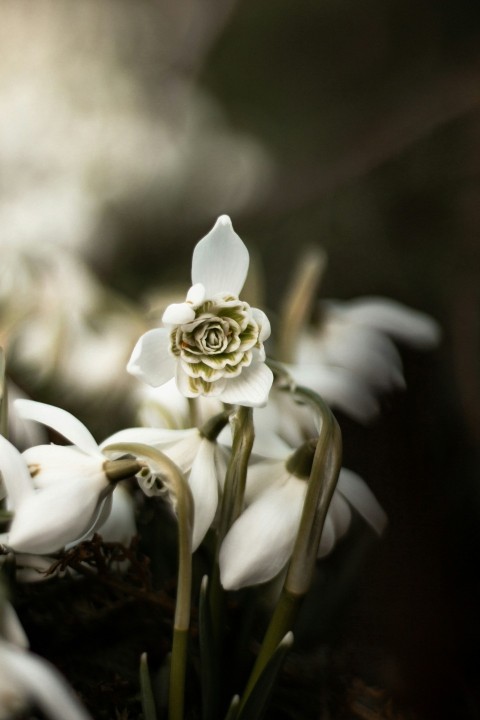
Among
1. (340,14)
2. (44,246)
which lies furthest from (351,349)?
(340,14)

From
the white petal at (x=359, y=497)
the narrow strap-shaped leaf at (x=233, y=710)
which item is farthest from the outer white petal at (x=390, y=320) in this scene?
the narrow strap-shaped leaf at (x=233, y=710)

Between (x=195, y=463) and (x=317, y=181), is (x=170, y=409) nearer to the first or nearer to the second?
(x=195, y=463)

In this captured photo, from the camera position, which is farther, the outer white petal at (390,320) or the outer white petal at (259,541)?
the outer white petal at (390,320)

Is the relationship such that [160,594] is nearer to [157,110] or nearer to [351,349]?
[351,349]

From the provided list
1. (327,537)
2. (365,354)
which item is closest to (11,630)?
(327,537)

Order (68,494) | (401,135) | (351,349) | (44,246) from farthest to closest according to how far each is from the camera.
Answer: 1. (401,135)
2. (44,246)
3. (351,349)
4. (68,494)

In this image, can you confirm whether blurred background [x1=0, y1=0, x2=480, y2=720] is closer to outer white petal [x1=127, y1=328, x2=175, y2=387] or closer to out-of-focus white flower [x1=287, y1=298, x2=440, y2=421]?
out-of-focus white flower [x1=287, y1=298, x2=440, y2=421]

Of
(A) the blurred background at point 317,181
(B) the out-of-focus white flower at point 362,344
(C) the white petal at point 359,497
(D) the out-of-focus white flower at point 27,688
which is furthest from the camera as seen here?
(A) the blurred background at point 317,181

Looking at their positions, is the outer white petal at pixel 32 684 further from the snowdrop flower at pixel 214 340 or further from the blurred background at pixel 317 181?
the blurred background at pixel 317 181
